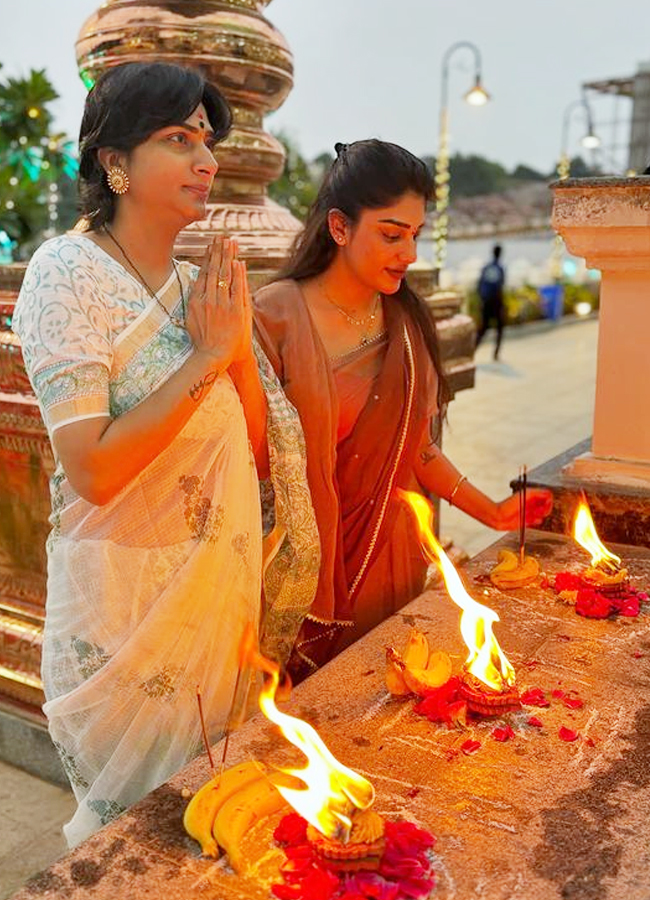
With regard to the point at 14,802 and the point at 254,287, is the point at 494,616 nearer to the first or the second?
the point at 254,287

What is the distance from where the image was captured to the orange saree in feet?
7.05

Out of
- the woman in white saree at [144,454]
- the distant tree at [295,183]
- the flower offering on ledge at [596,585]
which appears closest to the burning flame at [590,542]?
the flower offering on ledge at [596,585]

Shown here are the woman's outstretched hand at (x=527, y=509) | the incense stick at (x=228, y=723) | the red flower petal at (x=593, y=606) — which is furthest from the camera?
the woman's outstretched hand at (x=527, y=509)

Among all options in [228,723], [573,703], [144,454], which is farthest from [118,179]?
[573,703]

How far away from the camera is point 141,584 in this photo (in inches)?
65.7

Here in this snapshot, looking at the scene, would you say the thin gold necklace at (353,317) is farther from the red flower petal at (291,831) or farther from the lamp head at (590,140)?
the lamp head at (590,140)

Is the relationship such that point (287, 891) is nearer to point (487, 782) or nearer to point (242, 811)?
point (242, 811)

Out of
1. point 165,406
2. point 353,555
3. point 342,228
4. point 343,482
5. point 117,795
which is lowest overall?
point 117,795

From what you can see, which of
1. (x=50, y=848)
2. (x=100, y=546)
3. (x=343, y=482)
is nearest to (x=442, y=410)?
(x=343, y=482)

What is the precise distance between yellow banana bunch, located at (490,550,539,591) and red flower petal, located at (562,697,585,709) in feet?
1.77

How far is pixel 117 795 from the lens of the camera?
1671 millimetres

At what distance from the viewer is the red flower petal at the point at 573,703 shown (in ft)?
5.18

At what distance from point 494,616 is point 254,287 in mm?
1390

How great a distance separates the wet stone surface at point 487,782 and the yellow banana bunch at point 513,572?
0.63 feet
